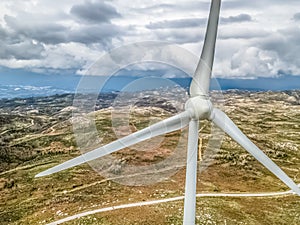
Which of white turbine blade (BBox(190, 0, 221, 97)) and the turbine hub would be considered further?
white turbine blade (BBox(190, 0, 221, 97))

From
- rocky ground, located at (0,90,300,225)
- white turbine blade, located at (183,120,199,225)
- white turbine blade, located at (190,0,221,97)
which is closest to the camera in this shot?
white turbine blade, located at (183,120,199,225)

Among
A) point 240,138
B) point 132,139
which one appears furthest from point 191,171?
point 132,139

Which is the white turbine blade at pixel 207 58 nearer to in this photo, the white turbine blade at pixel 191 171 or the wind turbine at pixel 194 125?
the wind turbine at pixel 194 125

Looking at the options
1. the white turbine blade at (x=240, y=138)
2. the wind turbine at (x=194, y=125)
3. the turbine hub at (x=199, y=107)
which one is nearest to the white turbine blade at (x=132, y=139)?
the wind turbine at (x=194, y=125)

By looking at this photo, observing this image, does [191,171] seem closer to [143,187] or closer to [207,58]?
[207,58]

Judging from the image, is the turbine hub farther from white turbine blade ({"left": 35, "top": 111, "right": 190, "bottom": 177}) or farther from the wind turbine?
white turbine blade ({"left": 35, "top": 111, "right": 190, "bottom": 177})

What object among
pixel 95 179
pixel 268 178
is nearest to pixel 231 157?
pixel 268 178

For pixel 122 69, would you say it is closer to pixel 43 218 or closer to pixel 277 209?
pixel 43 218

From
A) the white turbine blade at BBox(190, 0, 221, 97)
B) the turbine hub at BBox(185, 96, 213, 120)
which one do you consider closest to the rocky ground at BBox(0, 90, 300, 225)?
the white turbine blade at BBox(190, 0, 221, 97)

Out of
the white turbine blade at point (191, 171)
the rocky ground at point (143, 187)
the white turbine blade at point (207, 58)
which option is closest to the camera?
the white turbine blade at point (191, 171)
